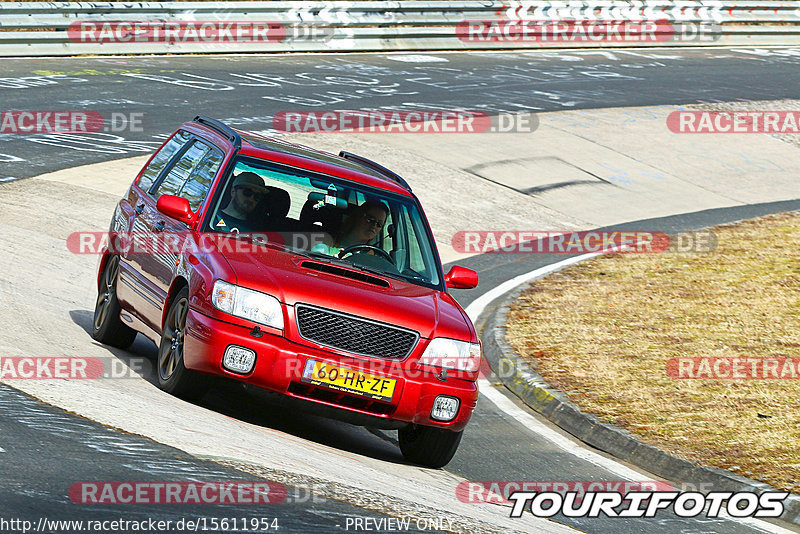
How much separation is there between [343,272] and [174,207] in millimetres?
1266

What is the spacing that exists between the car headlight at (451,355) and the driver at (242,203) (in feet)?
5.14

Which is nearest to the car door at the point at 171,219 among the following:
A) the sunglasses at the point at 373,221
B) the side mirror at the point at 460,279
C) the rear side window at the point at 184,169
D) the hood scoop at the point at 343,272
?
the rear side window at the point at 184,169

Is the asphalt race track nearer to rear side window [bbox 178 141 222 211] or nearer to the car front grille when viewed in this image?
the car front grille

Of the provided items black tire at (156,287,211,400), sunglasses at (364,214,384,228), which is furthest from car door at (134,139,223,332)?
sunglasses at (364,214,384,228)

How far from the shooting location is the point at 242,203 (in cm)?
836

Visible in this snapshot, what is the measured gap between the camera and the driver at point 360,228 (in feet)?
27.3

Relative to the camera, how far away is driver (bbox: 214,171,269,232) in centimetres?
821

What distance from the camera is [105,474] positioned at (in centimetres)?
562

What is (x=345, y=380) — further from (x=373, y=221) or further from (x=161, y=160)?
(x=161, y=160)

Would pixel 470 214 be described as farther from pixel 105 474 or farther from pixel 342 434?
pixel 105 474

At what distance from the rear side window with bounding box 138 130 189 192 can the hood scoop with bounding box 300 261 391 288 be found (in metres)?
2.26

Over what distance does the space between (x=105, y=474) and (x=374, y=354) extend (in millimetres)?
2193

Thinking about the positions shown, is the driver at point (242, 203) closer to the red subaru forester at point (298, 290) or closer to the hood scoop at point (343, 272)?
the red subaru forester at point (298, 290)

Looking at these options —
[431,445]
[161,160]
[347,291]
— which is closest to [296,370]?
[347,291]
